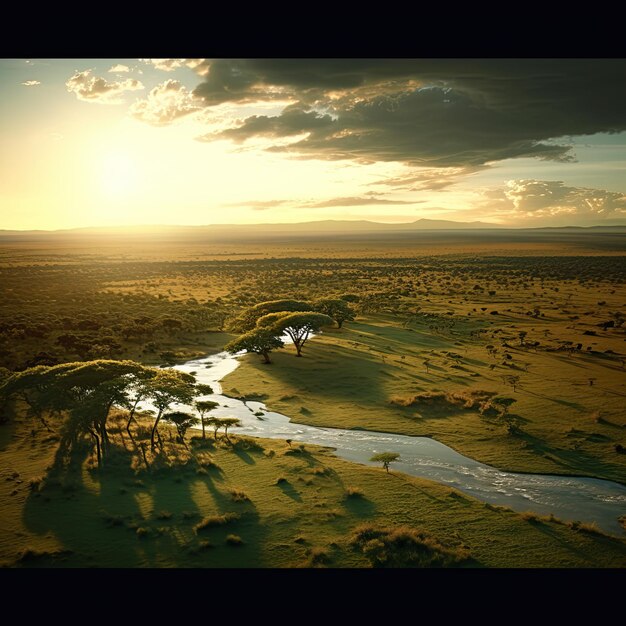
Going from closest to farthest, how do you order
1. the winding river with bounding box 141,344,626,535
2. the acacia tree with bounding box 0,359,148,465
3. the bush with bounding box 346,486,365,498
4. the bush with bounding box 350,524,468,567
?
the bush with bounding box 350,524,468,567
the winding river with bounding box 141,344,626,535
the bush with bounding box 346,486,365,498
the acacia tree with bounding box 0,359,148,465

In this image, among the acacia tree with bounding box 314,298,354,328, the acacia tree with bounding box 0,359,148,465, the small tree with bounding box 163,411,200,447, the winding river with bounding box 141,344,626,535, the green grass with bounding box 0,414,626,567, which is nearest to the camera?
the green grass with bounding box 0,414,626,567

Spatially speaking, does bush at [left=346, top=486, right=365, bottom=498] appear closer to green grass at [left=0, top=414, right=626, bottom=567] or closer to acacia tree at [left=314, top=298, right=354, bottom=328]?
green grass at [left=0, top=414, right=626, bottom=567]

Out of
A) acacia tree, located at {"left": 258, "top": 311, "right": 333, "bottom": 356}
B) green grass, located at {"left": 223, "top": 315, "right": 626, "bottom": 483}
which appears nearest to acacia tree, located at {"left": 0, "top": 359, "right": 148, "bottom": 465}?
green grass, located at {"left": 223, "top": 315, "right": 626, "bottom": 483}

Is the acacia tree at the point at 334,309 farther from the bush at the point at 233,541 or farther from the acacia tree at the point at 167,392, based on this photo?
the bush at the point at 233,541

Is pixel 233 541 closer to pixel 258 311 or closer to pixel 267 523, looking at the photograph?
pixel 267 523

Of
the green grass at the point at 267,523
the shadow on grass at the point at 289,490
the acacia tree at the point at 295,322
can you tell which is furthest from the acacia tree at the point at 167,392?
the acacia tree at the point at 295,322
